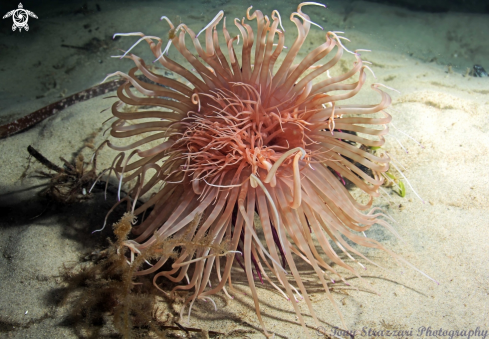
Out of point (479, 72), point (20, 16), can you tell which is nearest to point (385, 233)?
point (479, 72)

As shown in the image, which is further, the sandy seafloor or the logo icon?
the logo icon

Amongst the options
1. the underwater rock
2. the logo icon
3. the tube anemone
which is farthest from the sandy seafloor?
the logo icon

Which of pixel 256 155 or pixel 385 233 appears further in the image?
pixel 385 233

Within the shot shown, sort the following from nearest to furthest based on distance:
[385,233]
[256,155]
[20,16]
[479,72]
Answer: [256,155] < [385,233] < [479,72] < [20,16]

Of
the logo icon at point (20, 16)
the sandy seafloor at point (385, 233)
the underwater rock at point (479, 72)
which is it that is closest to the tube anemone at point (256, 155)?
the sandy seafloor at point (385, 233)

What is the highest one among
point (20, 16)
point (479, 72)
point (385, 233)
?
point (479, 72)

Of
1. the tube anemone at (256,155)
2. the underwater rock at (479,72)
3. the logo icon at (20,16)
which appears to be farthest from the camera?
the logo icon at (20,16)

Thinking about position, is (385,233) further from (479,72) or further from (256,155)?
(479,72)

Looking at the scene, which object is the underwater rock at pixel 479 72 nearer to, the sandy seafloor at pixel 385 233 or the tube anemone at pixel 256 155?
the sandy seafloor at pixel 385 233

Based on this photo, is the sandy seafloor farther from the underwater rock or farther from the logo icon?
the logo icon
